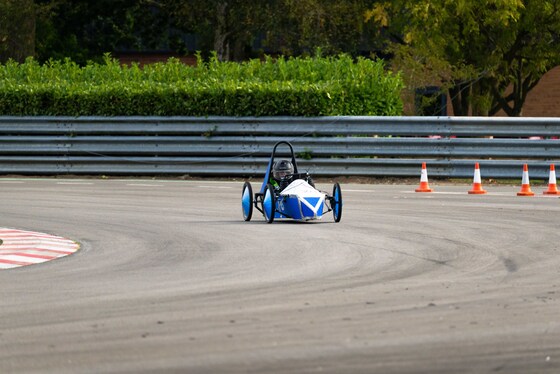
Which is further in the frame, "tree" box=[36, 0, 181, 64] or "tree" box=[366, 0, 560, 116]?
"tree" box=[36, 0, 181, 64]

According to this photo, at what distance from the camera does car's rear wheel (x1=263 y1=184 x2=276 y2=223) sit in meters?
16.6

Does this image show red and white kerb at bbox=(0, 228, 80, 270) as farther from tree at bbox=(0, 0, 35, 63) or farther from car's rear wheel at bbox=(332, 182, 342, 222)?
tree at bbox=(0, 0, 35, 63)

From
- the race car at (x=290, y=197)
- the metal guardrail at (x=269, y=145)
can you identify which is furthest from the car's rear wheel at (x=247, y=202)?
the metal guardrail at (x=269, y=145)

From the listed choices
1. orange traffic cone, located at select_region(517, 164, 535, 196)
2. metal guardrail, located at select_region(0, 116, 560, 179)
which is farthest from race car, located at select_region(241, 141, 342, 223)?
metal guardrail, located at select_region(0, 116, 560, 179)

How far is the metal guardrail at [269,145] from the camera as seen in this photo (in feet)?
80.5

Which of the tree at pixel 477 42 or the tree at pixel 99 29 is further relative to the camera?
the tree at pixel 99 29

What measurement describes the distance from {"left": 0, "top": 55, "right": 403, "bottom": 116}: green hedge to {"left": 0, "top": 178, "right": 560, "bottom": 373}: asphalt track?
7.53 metres

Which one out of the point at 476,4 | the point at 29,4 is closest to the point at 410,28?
the point at 476,4

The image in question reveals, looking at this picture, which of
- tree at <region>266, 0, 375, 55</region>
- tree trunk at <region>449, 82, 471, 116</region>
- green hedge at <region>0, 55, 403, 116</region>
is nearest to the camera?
green hedge at <region>0, 55, 403, 116</region>

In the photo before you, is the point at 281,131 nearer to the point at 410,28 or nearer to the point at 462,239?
the point at 462,239

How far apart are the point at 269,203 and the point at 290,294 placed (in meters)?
6.60

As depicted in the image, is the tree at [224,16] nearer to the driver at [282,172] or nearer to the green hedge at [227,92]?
the green hedge at [227,92]

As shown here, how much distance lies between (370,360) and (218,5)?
109 feet

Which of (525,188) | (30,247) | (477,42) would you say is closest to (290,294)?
(30,247)
